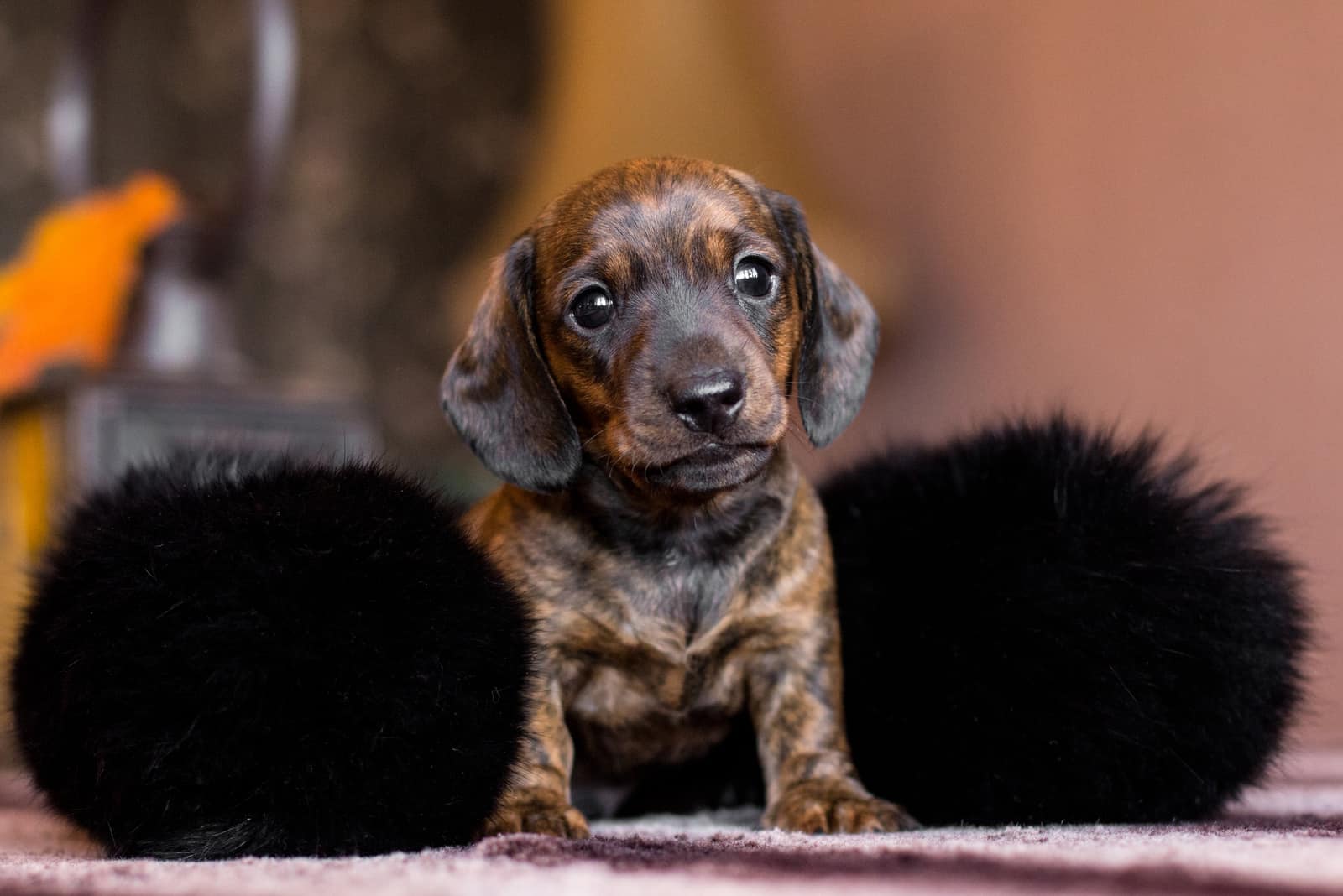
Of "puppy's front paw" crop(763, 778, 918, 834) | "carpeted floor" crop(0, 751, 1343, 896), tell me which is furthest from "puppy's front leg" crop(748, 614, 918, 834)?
"carpeted floor" crop(0, 751, 1343, 896)

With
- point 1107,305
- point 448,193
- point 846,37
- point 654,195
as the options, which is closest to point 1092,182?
point 1107,305

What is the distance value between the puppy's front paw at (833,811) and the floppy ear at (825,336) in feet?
1.96

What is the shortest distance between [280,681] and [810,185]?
11.7 ft

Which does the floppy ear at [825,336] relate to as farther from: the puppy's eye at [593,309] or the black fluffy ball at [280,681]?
the black fluffy ball at [280,681]

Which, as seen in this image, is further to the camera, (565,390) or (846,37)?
(846,37)

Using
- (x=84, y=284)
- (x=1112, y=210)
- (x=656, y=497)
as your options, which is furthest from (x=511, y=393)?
(x=1112, y=210)

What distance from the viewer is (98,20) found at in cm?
469

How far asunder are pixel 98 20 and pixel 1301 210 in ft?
12.9

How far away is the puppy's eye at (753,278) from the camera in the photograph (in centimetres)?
237

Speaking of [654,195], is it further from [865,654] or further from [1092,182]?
[1092,182]

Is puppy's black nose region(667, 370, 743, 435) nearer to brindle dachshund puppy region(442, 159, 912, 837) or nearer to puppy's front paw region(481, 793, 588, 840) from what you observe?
brindle dachshund puppy region(442, 159, 912, 837)

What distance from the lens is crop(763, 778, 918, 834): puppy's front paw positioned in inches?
82.7

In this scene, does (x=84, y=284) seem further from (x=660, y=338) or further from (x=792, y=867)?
(x=792, y=867)

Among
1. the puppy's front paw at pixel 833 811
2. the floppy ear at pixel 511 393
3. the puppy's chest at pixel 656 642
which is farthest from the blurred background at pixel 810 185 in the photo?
the puppy's front paw at pixel 833 811
